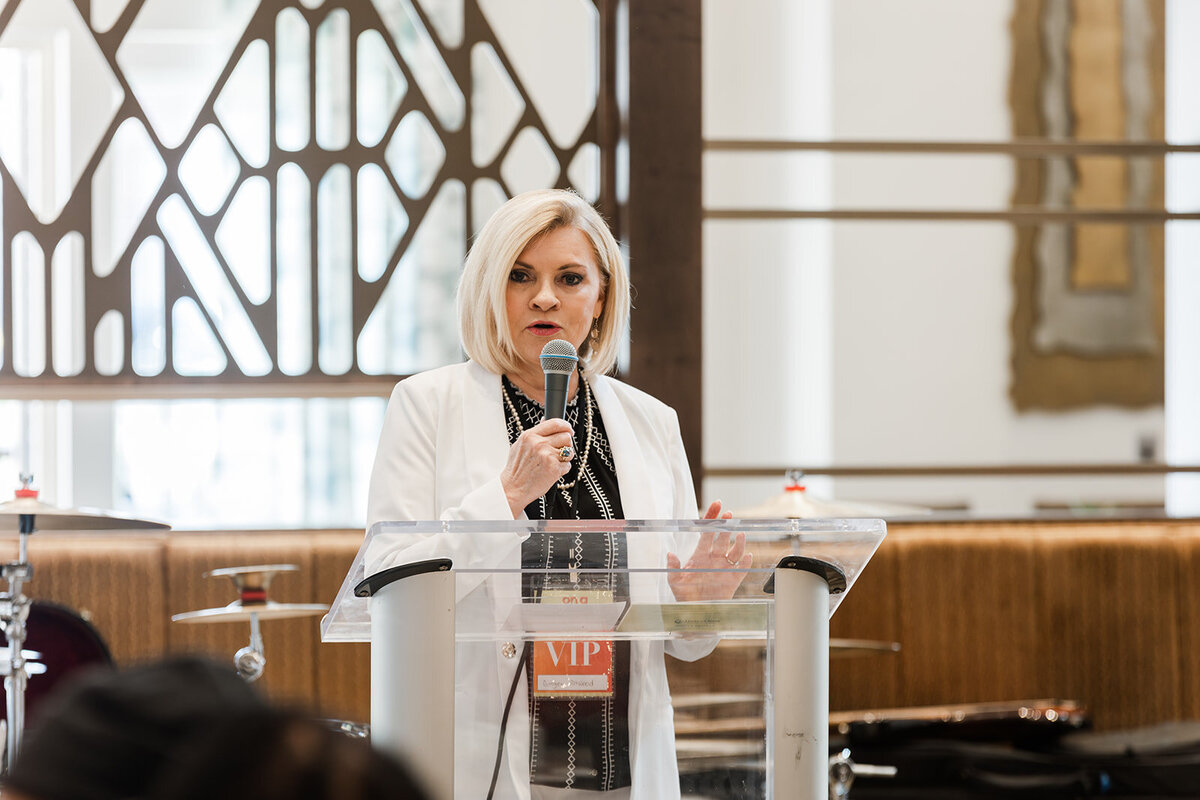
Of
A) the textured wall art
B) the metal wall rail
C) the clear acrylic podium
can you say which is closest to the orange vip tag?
the clear acrylic podium

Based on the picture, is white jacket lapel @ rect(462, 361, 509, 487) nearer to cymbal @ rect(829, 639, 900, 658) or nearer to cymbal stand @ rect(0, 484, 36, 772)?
cymbal stand @ rect(0, 484, 36, 772)

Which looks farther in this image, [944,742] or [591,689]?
[944,742]

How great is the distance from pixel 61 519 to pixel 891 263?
9.43ft

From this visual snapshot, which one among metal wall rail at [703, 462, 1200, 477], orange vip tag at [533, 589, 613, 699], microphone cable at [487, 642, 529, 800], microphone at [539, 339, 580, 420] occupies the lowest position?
microphone cable at [487, 642, 529, 800]

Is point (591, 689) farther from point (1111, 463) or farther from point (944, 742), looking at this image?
point (1111, 463)

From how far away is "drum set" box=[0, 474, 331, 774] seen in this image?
3111 millimetres

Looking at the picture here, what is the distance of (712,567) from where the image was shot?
4.22 ft

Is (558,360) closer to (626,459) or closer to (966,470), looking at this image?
(626,459)

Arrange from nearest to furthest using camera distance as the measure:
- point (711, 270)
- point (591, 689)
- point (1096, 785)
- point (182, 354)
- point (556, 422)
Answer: point (591, 689)
point (556, 422)
point (1096, 785)
point (182, 354)
point (711, 270)

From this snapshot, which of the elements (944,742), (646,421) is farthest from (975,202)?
(646,421)

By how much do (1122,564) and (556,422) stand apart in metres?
3.49

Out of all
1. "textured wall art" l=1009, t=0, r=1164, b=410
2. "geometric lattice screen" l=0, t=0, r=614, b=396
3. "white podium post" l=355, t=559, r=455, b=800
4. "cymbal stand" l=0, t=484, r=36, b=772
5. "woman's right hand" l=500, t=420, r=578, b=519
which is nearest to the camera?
"white podium post" l=355, t=559, r=455, b=800

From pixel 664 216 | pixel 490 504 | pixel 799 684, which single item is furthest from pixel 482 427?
pixel 664 216

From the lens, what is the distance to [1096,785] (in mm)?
4012
